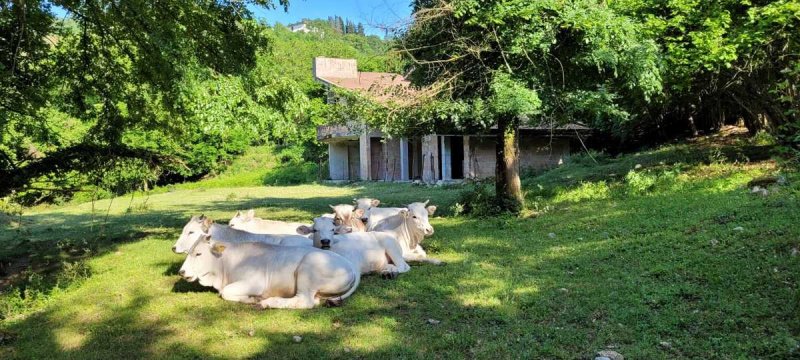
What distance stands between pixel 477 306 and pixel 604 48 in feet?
21.0

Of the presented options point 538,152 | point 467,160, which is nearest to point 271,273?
point 467,160

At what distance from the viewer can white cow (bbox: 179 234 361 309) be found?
6.73 metres

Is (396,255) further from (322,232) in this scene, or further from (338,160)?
(338,160)

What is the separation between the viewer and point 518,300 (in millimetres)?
6469

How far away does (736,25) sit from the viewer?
1235 cm

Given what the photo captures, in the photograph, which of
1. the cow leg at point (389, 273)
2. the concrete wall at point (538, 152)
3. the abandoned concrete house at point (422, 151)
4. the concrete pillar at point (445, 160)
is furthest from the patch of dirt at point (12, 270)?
the concrete wall at point (538, 152)

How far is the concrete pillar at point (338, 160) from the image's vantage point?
37281 millimetres

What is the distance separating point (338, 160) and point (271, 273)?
30.6 metres

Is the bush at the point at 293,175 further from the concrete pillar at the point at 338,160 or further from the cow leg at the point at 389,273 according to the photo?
the cow leg at the point at 389,273

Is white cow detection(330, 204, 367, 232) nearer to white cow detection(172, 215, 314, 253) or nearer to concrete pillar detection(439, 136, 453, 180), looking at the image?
white cow detection(172, 215, 314, 253)

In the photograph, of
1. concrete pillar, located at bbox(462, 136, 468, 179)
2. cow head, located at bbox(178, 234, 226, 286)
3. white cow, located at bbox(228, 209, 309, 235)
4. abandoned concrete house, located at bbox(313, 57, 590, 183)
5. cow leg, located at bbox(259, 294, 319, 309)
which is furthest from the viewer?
abandoned concrete house, located at bbox(313, 57, 590, 183)

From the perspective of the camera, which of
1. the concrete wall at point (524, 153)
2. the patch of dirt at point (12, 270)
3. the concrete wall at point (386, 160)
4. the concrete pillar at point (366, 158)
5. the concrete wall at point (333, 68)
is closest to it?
the patch of dirt at point (12, 270)

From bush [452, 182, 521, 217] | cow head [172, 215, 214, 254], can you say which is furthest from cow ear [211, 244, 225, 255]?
bush [452, 182, 521, 217]

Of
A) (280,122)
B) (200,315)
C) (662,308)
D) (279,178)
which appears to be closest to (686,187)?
(662,308)
